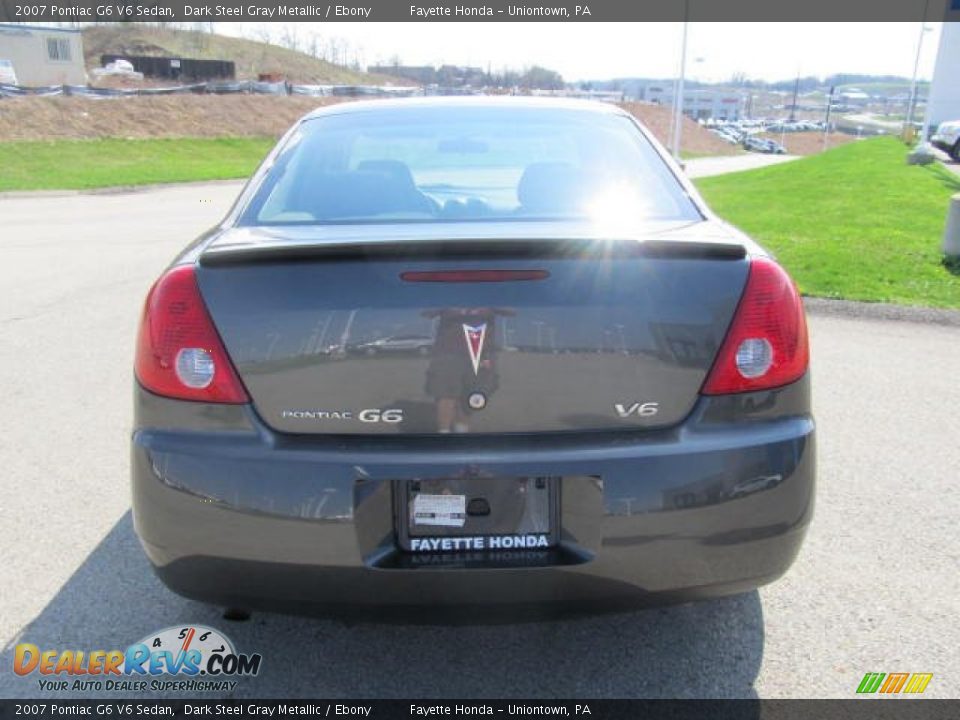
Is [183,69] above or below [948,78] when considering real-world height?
below

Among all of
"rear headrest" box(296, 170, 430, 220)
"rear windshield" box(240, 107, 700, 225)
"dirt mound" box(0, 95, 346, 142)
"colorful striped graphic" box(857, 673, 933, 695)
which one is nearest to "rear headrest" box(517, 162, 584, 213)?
"rear windshield" box(240, 107, 700, 225)

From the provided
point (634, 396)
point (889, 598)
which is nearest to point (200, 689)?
point (634, 396)

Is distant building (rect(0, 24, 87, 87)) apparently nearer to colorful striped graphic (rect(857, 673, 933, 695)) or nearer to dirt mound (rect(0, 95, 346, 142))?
dirt mound (rect(0, 95, 346, 142))

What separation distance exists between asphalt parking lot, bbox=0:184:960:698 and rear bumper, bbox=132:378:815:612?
0.85 feet

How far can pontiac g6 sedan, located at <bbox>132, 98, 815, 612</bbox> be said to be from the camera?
2.01 metres

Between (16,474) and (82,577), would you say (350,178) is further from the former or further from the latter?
(16,474)

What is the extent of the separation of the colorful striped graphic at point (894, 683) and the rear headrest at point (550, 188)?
1.67 metres

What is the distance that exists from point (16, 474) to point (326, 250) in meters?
2.62

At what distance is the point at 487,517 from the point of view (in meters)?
2.04

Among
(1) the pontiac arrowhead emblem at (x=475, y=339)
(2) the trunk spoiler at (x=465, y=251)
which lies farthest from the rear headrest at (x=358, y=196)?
(1) the pontiac arrowhead emblem at (x=475, y=339)

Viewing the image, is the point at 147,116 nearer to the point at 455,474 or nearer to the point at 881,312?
the point at 881,312

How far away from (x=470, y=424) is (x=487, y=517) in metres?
0.24

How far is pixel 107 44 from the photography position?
313 ft

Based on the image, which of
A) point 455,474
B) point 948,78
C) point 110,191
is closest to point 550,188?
point 455,474
